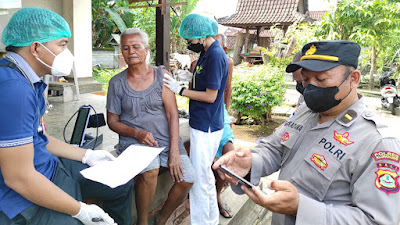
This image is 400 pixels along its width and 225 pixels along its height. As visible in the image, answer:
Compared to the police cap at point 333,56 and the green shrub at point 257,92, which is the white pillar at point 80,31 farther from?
the police cap at point 333,56

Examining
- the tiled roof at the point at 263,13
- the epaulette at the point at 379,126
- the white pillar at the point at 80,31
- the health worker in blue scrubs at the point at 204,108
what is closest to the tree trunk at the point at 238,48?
the tiled roof at the point at 263,13

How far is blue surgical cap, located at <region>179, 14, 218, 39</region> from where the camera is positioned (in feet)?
8.41

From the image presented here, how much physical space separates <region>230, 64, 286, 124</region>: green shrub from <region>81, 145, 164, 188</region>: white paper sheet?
506cm

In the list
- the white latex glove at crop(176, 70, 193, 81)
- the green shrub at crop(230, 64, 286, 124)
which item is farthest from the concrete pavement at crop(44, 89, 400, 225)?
the white latex glove at crop(176, 70, 193, 81)

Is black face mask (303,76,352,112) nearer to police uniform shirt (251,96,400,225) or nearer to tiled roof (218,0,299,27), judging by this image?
police uniform shirt (251,96,400,225)

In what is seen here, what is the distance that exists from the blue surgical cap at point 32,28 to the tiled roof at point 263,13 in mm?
15857

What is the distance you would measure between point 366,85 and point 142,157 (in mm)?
17614

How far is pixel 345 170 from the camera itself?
1.20m

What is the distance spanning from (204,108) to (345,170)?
1.45m

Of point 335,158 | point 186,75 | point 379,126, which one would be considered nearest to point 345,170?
point 335,158

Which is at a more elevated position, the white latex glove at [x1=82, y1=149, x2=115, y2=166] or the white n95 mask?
the white n95 mask

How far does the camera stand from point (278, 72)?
→ 294 inches

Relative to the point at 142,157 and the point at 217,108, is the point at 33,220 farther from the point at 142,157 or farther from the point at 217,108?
the point at 217,108

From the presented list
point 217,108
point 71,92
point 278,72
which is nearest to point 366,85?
point 278,72
